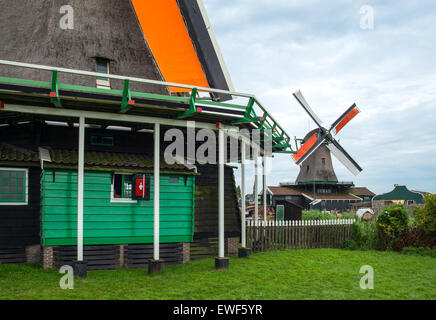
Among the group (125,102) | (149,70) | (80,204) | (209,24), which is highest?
Answer: (209,24)

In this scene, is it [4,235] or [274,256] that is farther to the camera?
[274,256]

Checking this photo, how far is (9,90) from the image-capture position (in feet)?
33.8

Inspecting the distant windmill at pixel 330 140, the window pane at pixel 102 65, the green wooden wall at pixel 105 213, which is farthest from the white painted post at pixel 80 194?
the distant windmill at pixel 330 140

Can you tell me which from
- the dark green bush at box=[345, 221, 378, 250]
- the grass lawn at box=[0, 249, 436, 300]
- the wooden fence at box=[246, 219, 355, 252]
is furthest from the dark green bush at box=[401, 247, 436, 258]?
the wooden fence at box=[246, 219, 355, 252]

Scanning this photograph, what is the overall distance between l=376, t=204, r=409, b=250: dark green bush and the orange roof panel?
31.7 feet

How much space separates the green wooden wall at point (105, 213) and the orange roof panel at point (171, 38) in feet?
13.8

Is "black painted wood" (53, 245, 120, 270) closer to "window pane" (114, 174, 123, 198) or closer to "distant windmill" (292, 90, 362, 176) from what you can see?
"window pane" (114, 174, 123, 198)

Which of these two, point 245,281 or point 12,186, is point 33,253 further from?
point 245,281

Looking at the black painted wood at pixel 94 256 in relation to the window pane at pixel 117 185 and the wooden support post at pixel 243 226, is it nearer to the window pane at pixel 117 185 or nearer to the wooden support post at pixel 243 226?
the window pane at pixel 117 185

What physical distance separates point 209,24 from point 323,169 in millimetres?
43463

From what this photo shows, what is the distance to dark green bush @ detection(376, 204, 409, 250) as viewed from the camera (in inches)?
698
